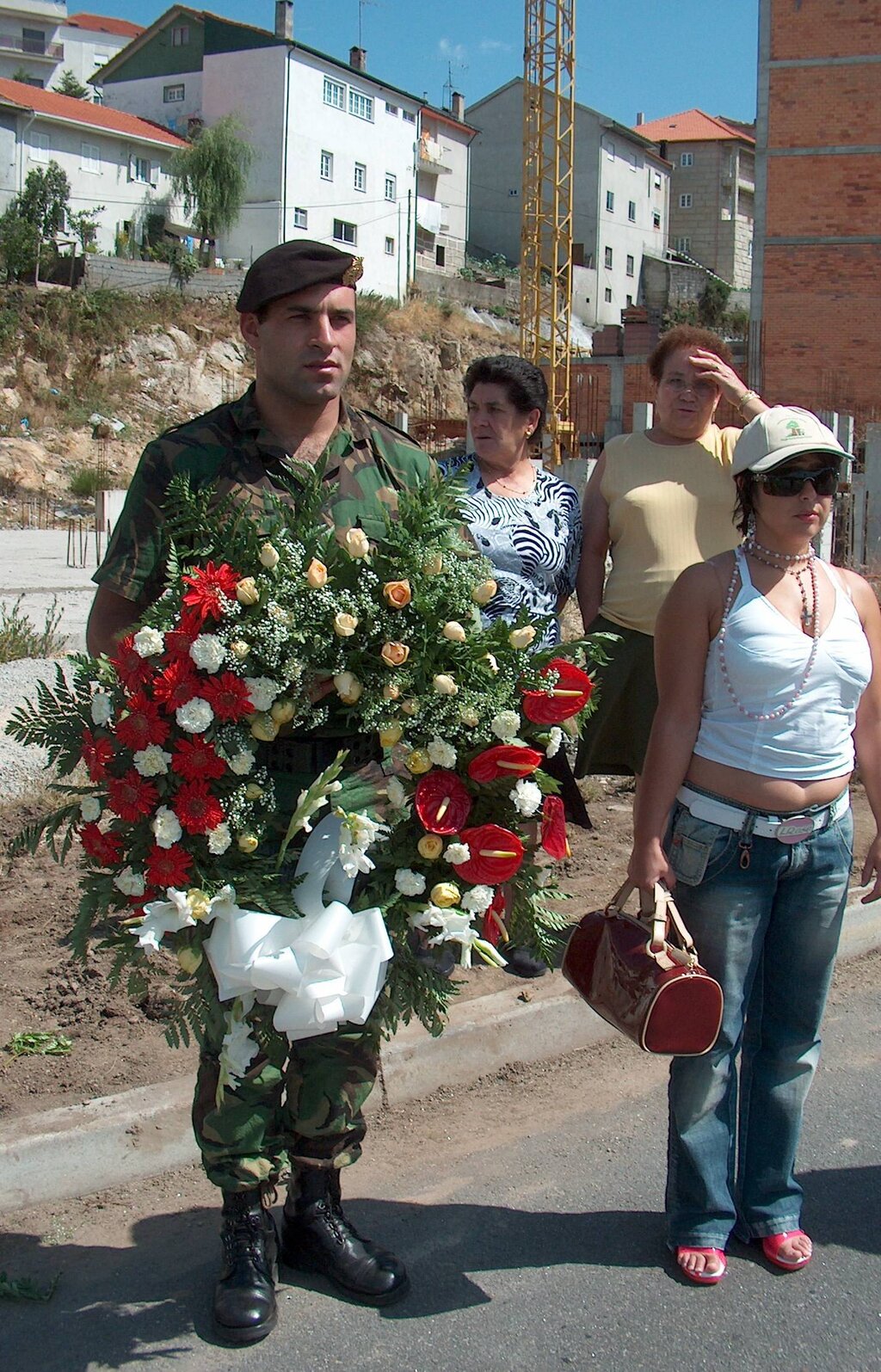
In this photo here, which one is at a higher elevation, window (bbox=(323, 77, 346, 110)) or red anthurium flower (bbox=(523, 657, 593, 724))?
window (bbox=(323, 77, 346, 110))

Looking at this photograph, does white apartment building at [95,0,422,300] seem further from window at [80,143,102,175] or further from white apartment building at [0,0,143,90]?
white apartment building at [0,0,143,90]

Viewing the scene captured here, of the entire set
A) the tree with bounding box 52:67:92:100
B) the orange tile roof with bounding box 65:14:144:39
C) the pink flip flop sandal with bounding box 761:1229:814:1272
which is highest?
Result: the orange tile roof with bounding box 65:14:144:39

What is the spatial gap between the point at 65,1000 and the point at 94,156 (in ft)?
166

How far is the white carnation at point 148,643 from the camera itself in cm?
249

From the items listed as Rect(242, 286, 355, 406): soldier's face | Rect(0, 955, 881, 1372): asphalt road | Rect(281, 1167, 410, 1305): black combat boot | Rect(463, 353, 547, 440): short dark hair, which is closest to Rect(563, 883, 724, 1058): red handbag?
Rect(0, 955, 881, 1372): asphalt road

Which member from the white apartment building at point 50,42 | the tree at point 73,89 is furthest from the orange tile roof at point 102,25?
the tree at point 73,89

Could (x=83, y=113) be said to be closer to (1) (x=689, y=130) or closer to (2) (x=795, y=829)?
(1) (x=689, y=130)

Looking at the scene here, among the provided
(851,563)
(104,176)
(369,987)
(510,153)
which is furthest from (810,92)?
(510,153)

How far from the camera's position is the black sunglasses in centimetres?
281

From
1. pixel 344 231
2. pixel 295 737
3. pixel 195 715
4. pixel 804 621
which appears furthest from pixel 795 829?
pixel 344 231

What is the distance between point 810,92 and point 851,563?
78.1 feet

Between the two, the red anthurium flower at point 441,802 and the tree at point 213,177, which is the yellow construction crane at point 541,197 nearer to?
the tree at point 213,177

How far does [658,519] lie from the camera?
13.8 feet

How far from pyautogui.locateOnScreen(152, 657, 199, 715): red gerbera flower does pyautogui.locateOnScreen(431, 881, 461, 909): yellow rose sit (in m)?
0.63
